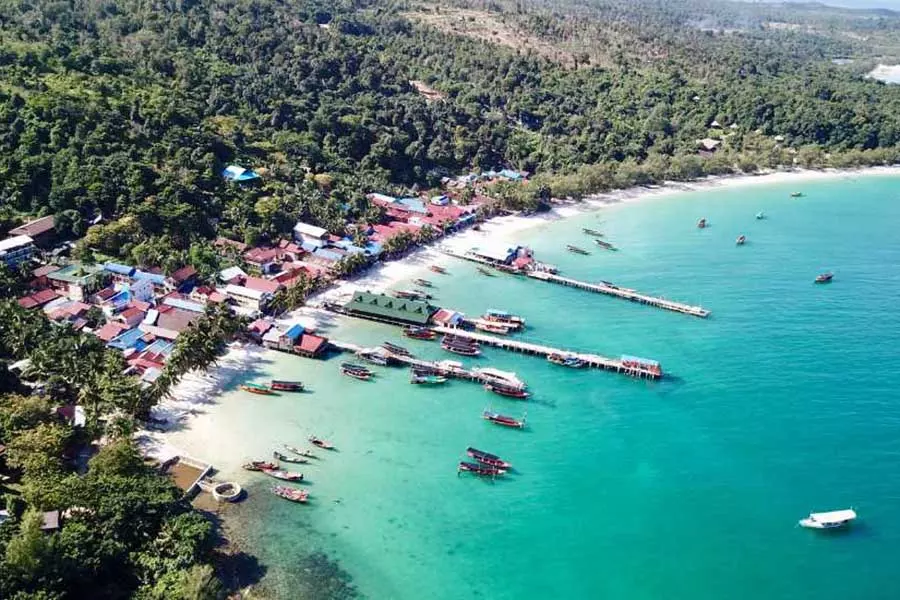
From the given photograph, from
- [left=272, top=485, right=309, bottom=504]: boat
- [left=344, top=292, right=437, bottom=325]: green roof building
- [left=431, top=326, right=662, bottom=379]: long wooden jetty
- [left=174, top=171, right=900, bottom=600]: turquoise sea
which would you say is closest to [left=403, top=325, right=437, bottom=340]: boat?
[left=431, top=326, right=662, bottom=379]: long wooden jetty

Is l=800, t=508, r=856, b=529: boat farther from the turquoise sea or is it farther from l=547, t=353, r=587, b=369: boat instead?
l=547, t=353, r=587, b=369: boat

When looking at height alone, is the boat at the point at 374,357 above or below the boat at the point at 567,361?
below

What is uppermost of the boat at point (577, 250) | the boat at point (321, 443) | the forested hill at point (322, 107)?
the forested hill at point (322, 107)

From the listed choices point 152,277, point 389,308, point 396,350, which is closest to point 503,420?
point 396,350

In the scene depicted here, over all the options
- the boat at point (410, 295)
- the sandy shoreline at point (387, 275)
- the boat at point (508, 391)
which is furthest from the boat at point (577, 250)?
the boat at point (508, 391)

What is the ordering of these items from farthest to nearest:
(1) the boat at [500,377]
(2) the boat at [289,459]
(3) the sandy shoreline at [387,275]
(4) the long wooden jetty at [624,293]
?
1. (4) the long wooden jetty at [624,293]
2. (1) the boat at [500,377]
3. (3) the sandy shoreline at [387,275]
4. (2) the boat at [289,459]

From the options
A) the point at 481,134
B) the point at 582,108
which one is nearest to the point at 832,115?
the point at 582,108

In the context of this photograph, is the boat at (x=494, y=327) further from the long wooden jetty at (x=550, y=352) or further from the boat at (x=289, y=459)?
the boat at (x=289, y=459)
